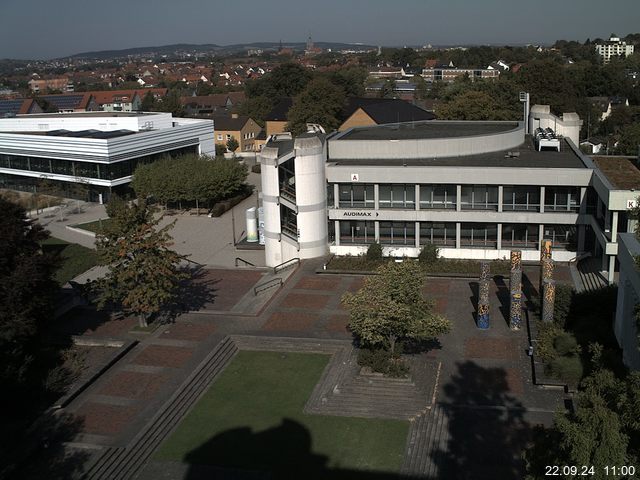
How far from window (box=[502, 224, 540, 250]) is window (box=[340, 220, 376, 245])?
7.25 m

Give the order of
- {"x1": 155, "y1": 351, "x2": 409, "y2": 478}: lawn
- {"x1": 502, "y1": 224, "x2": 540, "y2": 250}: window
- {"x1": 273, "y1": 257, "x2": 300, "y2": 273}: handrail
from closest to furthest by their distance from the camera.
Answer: {"x1": 155, "y1": 351, "x2": 409, "y2": 478}: lawn
{"x1": 273, "y1": 257, "x2": 300, "y2": 273}: handrail
{"x1": 502, "y1": 224, "x2": 540, "y2": 250}: window

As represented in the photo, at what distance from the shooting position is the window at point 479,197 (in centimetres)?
3731

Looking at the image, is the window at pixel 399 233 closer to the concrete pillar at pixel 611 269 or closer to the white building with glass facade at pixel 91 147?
the concrete pillar at pixel 611 269

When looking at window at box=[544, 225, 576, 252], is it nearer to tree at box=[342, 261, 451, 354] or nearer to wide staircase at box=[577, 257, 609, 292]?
wide staircase at box=[577, 257, 609, 292]

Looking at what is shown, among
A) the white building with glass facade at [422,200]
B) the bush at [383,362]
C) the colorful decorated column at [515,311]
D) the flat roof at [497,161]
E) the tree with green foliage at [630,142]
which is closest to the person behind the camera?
the bush at [383,362]

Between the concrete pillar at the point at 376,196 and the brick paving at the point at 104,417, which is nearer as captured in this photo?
the brick paving at the point at 104,417

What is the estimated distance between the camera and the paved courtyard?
20812 mm

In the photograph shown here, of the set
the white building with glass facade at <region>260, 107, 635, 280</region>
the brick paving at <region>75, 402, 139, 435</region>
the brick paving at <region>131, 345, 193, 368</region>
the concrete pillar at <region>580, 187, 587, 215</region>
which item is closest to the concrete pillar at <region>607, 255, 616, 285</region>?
the white building with glass facade at <region>260, 107, 635, 280</region>

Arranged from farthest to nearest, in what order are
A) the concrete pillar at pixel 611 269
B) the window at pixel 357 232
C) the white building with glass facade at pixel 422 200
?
the window at pixel 357 232 → the white building with glass facade at pixel 422 200 → the concrete pillar at pixel 611 269

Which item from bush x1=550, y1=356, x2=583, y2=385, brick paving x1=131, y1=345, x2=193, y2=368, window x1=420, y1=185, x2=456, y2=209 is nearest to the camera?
bush x1=550, y1=356, x2=583, y2=385

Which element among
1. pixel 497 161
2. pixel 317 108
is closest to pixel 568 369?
pixel 497 161

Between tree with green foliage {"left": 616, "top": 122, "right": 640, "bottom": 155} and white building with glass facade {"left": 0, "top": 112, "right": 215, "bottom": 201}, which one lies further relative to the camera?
white building with glass facade {"left": 0, "top": 112, "right": 215, "bottom": 201}

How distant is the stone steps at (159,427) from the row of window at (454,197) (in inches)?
589

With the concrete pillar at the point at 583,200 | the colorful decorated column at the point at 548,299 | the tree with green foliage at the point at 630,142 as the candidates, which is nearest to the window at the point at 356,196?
the concrete pillar at the point at 583,200
